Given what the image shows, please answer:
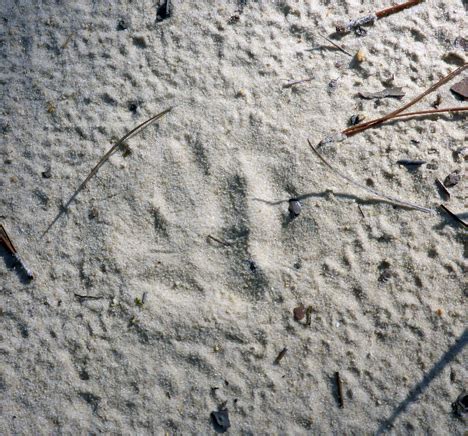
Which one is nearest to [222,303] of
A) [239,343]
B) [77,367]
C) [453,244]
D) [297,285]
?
[239,343]

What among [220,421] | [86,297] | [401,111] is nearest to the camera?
[220,421]

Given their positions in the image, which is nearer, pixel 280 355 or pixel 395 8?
pixel 280 355

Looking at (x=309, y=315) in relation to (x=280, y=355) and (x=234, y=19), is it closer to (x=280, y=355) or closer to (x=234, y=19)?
(x=280, y=355)

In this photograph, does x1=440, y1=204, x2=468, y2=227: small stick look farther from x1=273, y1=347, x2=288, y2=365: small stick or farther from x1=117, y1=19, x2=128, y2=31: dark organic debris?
x1=117, y1=19, x2=128, y2=31: dark organic debris

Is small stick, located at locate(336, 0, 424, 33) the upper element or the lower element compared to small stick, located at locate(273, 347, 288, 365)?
upper

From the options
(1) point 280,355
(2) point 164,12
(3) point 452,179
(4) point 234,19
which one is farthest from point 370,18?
(1) point 280,355

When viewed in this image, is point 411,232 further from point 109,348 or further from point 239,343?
point 109,348

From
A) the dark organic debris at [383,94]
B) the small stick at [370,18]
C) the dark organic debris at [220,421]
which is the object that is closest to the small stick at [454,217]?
the dark organic debris at [383,94]

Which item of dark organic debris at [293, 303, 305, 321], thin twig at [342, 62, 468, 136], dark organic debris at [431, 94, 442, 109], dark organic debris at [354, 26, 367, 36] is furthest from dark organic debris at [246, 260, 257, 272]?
dark organic debris at [354, 26, 367, 36]
